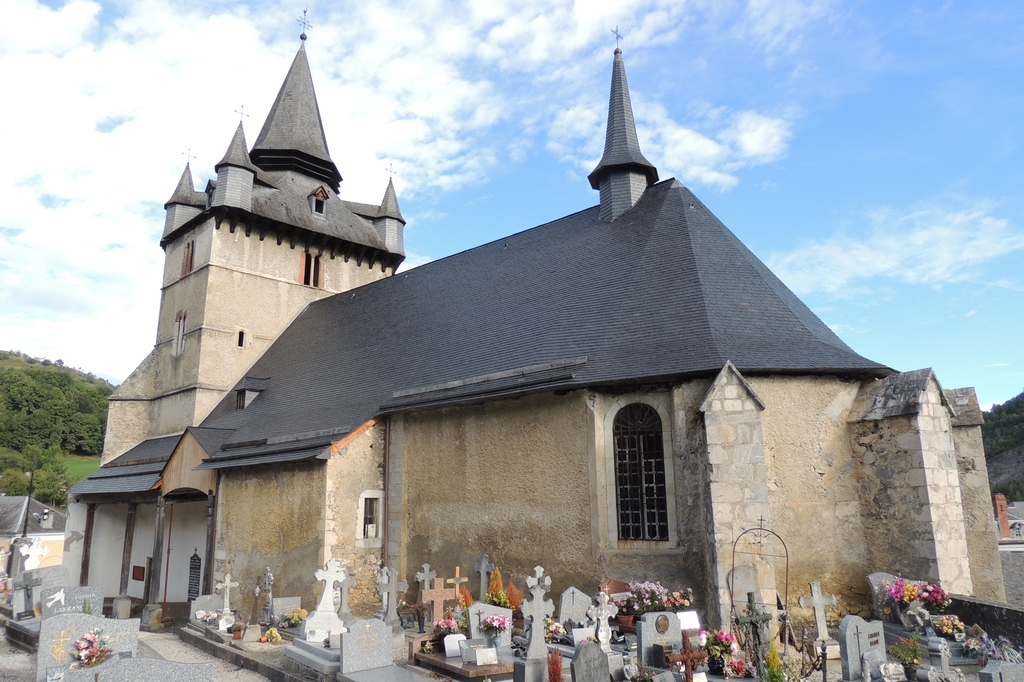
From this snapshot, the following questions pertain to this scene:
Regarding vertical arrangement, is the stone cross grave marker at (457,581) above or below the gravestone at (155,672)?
above

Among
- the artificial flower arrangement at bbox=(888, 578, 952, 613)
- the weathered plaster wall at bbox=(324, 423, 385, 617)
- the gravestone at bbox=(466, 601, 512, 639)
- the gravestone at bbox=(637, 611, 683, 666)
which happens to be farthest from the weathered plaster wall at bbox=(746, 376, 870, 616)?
the weathered plaster wall at bbox=(324, 423, 385, 617)

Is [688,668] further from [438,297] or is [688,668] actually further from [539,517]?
[438,297]

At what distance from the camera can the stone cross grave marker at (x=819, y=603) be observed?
933 centimetres

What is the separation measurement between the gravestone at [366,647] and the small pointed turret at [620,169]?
10618mm

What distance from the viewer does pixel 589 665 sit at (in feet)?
22.8

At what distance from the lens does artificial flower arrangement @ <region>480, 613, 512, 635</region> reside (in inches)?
346

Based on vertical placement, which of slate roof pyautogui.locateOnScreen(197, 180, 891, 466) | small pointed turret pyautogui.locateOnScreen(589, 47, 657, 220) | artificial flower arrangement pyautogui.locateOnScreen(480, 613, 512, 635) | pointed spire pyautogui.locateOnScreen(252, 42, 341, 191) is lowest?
artificial flower arrangement pyautogui.locateOnScreen(480, 613, 512, 635)

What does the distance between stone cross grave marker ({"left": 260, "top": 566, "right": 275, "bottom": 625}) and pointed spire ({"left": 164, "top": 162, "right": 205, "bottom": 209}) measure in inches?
602

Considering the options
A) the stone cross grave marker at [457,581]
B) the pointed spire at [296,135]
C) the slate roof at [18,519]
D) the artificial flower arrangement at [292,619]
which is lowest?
the artificial flower arrangement at [292,619]

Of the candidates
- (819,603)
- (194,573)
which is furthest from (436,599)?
(194,573)

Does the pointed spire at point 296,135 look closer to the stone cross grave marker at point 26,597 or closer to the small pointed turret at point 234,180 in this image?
the small pointed turret at point 234,180

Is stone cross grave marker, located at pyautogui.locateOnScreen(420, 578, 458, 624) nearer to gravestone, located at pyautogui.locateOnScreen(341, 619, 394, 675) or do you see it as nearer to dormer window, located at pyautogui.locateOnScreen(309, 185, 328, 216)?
gravestone, located at pyautogui.locateOnScreen(341, 619, 394, 675)

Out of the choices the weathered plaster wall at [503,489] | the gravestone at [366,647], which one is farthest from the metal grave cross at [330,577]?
the gravestone at [366,647]

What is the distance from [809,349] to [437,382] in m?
6.99
